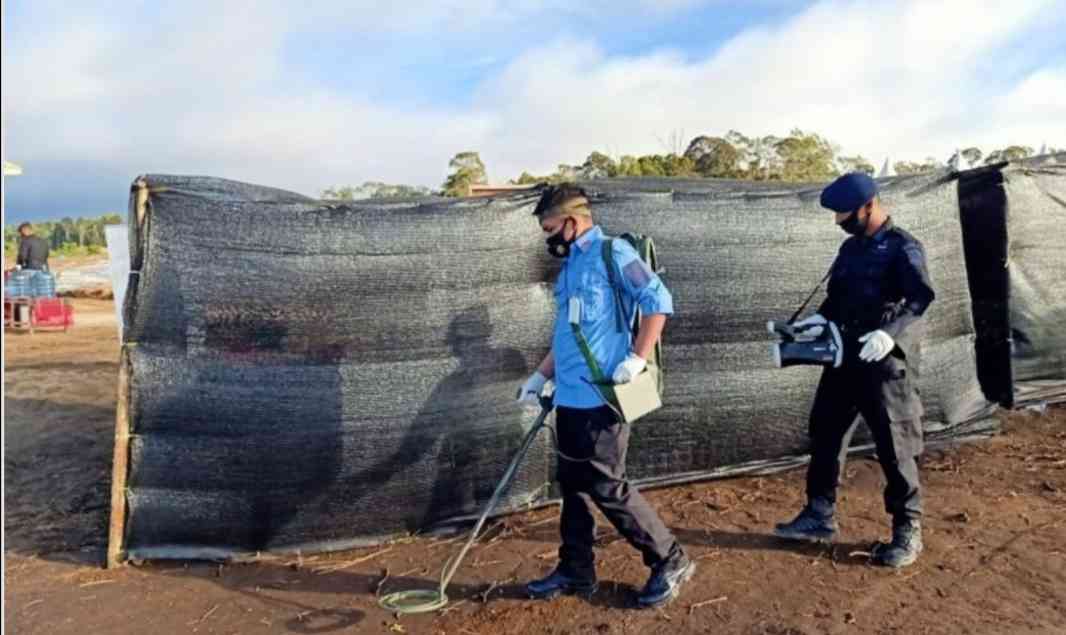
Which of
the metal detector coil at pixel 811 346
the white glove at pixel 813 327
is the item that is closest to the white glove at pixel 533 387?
the metal detector coil at pixel 811 346

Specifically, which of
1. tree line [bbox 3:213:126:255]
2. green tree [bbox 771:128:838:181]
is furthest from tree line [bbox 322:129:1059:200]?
tree line [bbox 3:213:126:255]

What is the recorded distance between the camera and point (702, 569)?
3.95 m

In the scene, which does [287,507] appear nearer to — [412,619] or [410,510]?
[410,510]

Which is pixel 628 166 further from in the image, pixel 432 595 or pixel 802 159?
pixel 432 595

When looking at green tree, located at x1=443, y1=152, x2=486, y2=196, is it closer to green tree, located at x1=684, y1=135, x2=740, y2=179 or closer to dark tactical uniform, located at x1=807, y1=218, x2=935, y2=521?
green tree, located at x1=684, y1=135, x2=740, y2=179

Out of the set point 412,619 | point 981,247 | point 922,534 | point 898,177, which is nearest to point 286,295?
point 412,619

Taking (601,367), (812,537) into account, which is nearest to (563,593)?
(601,367)

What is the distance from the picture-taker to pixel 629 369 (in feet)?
11.1

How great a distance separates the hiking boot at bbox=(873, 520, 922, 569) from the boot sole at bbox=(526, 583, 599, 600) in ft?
4.36

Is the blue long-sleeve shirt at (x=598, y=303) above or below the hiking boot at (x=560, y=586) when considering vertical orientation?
above

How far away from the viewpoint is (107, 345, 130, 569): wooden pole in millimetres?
4086

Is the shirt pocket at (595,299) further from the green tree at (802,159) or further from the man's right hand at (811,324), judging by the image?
the green tree at (802,159)

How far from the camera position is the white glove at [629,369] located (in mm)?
3371

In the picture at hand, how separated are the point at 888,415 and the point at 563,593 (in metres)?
1.62
